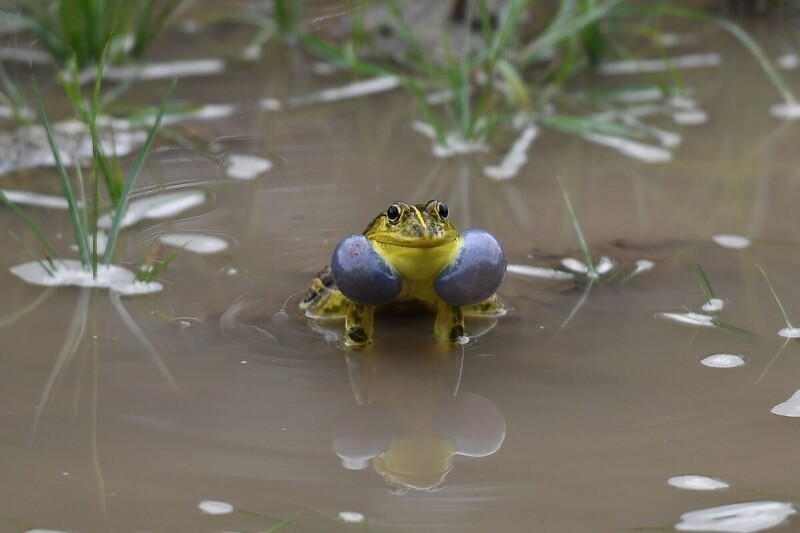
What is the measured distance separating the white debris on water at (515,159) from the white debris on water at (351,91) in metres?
0.62

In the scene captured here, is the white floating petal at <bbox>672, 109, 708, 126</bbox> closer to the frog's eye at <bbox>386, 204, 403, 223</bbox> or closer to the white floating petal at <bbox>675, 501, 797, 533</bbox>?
the frog's eye at <bbox>386, 204, 403, 223</bbox>

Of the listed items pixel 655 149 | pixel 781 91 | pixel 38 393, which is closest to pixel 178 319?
pixel 38 393

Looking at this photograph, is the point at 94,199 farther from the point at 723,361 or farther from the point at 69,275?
the point at 723,361

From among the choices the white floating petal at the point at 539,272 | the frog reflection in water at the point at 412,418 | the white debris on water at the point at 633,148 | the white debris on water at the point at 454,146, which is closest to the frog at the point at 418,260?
the frog reflection in water at the point at 412,418

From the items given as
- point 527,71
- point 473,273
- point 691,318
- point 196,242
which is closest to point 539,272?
point 691,318

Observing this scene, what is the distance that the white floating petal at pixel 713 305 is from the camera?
108 inches

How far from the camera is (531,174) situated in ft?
12.2

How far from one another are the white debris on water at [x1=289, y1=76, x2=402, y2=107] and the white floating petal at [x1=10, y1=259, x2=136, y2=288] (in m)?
1.56

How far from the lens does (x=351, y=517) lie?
194 centimetres

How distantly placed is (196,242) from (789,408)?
1654 millimetres

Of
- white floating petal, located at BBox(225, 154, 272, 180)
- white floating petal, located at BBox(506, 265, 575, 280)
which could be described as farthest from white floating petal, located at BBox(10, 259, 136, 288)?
white floating petal, located at BBox(506, 265, 575, 280)

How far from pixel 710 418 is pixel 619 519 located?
44cm

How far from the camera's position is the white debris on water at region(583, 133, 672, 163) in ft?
12.7

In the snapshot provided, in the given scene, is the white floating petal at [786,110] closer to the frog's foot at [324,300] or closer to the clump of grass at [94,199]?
the frog's foot at [324,300]
